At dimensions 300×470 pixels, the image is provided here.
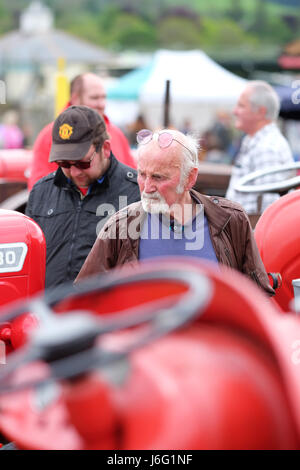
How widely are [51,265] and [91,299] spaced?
1830 millimetres

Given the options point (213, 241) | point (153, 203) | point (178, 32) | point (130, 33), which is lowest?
point (130, 33)

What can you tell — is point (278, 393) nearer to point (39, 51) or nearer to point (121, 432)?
point (121, 432)

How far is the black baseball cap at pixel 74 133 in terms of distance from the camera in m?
3.22

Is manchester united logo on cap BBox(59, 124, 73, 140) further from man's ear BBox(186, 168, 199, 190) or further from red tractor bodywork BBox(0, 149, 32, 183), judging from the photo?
red tractor bodywork BBox(0, 149, 32, 183)

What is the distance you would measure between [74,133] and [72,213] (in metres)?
0.34

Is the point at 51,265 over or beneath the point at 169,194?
beneath

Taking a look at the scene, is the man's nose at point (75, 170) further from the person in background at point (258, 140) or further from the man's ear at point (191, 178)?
the person in background at point (258, 140)

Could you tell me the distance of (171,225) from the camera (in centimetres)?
258

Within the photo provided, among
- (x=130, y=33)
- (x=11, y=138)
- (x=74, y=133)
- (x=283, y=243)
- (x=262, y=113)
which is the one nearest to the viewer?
(x=283, y=243)

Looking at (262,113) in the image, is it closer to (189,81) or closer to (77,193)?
(77,193)

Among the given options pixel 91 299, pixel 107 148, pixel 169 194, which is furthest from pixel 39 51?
pixel 91 299

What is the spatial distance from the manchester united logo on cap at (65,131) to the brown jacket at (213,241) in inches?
27.8

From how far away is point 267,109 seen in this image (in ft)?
16.3

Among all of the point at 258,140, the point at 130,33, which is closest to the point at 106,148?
the point at 258,140
